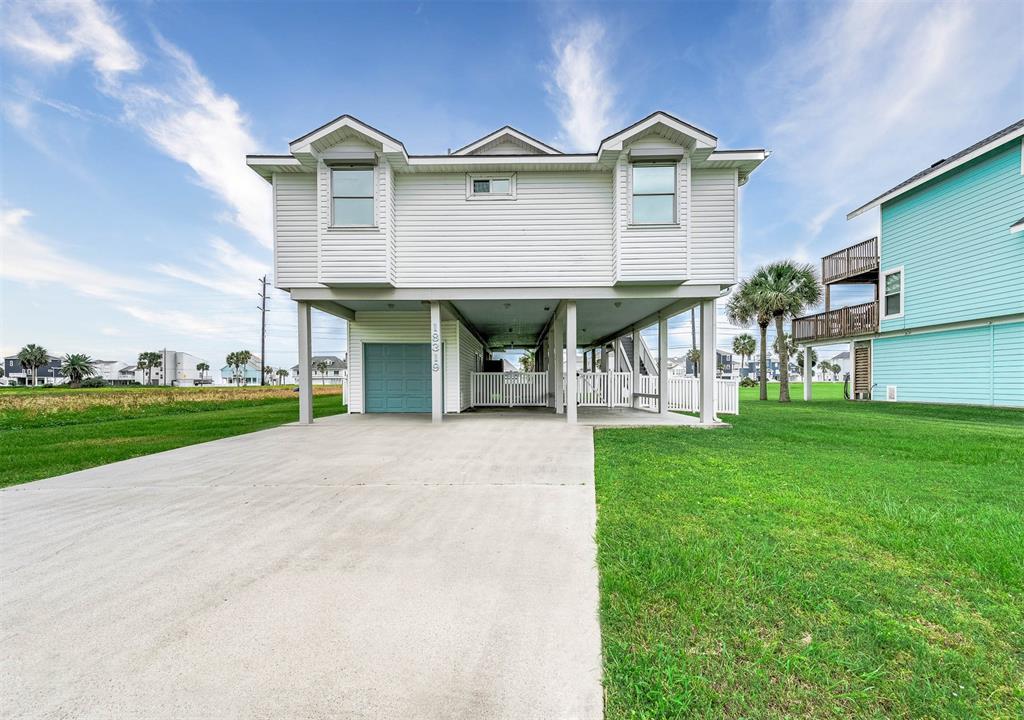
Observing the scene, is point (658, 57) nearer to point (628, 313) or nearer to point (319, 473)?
point (628, 313)

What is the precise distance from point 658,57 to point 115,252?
44150 millimetres

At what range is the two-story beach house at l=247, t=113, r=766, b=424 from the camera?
8648 mm

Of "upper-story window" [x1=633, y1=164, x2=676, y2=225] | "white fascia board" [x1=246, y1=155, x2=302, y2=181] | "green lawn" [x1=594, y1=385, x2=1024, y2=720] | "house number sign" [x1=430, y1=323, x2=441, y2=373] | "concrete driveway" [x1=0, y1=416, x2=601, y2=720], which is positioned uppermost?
"white fascia board" [x1=246, y1=155, x2=302, y2=181]

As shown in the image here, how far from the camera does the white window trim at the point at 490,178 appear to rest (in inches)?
365

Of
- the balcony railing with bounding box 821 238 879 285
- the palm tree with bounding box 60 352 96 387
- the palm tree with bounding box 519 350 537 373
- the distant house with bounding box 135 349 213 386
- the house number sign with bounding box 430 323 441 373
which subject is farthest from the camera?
the distant house with bounding box 135 349 213 386

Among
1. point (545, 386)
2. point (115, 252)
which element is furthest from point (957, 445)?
point (115, 252)

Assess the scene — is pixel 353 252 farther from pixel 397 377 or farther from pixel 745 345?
pixel 745 345

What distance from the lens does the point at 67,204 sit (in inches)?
→ 890

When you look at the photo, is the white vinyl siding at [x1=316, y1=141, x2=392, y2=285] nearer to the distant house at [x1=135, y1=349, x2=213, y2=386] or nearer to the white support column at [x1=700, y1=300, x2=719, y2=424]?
→ the white support column at [x1=700, y1=300, x2=719, y2=424]

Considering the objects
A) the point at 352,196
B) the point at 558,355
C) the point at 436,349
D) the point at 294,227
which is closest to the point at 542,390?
the point at 558,355

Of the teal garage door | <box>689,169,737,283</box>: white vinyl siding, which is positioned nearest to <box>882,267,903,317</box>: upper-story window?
<box>689,169,737,283</box>: white vinyl siding

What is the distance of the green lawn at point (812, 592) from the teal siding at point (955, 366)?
11.1 meters

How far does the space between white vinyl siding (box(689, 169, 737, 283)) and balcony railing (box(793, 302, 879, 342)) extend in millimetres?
12580

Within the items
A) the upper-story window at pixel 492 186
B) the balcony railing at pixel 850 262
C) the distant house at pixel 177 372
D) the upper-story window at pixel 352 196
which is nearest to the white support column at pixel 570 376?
the upper-story window at pixel 492 186
